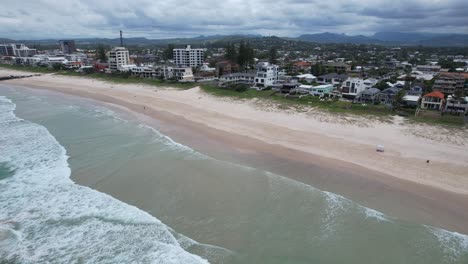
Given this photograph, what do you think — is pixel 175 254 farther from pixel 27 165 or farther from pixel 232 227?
pixel 27 165

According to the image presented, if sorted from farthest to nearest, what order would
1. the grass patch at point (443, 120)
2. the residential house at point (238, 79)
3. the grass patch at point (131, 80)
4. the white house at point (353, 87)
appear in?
the grass patch at point (131, 80), the residential house at point (238, 79), the white house at point (353, 87), the grass patch at point (443, 120)

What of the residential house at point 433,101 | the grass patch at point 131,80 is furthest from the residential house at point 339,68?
the grass patch at point 131,80

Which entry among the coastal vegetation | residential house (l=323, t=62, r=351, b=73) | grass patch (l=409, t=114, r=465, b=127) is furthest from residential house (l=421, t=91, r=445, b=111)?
residential house (l=323, t=62, r=351, b=73)

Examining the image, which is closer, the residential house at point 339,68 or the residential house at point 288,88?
the residential house at point 288,88

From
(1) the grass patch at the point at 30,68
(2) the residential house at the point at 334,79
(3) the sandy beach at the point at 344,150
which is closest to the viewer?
(3) the sandy beach at the point at 344,150

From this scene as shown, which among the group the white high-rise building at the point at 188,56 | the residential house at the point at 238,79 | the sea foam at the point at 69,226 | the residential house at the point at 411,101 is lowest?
the sea foam at the point at 69,226

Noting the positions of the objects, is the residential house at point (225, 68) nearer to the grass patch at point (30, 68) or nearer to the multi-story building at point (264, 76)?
the multi-story building at point (264, 76)

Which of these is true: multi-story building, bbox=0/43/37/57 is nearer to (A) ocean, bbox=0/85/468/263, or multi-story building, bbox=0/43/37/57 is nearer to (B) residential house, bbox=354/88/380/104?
(A) ocean, bbox=0/85/468/263

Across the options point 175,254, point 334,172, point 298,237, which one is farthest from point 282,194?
point 175,254
